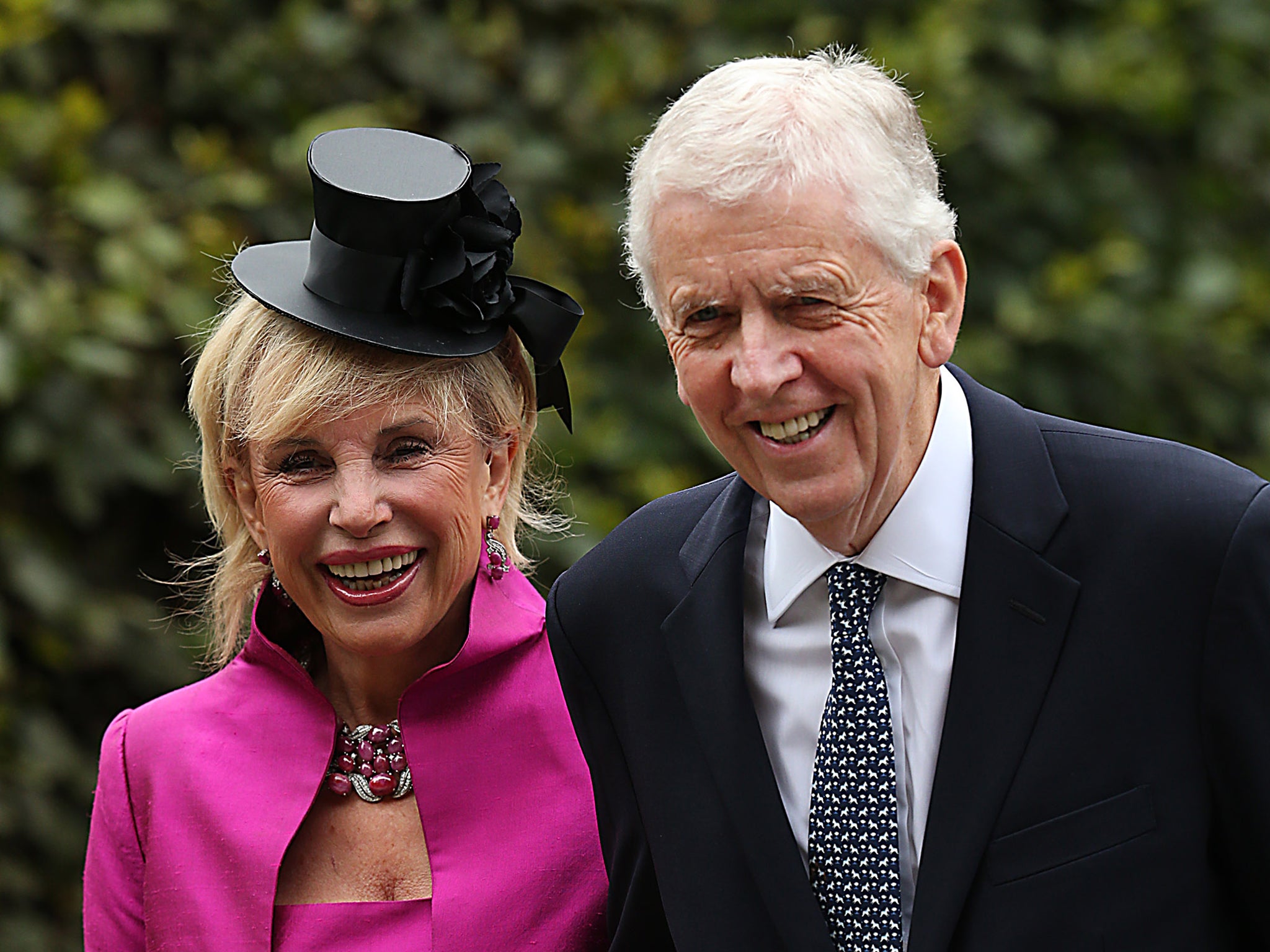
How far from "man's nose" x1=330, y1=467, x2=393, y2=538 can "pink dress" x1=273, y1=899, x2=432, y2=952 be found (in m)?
0.59

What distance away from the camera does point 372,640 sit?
8.59 ft

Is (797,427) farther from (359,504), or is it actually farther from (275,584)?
(275,584)

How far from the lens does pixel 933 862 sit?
2.00 m

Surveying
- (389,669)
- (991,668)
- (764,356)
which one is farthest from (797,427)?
(389,669)

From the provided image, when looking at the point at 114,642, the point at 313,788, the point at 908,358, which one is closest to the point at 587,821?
the point at 313,788

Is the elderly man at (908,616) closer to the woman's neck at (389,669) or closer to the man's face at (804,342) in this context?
the man's face at (804,342)

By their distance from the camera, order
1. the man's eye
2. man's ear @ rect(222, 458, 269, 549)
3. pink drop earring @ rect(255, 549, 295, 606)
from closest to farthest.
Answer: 1. the man's eye
2. man's ear @ rect(222, 458, 269, 549)
3. pink drop earring @ rect(255, 549, 295, 606)

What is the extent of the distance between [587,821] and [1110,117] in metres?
3.50

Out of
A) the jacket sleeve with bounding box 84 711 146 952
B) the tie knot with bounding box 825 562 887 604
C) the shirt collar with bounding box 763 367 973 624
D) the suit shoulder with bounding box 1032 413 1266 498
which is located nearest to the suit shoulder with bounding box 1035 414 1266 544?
the suit shoulder with bounding box 1032 413 1266 498

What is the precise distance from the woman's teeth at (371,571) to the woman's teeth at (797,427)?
79 cm

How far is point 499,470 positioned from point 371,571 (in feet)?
0.96

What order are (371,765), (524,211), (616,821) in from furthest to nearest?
(524,211), (371,765), (616,821)

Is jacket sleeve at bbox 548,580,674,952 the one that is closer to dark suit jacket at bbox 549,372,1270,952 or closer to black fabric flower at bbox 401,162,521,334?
dark suit jacket at bbox 549,372,1270,952

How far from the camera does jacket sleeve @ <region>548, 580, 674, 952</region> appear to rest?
2.38 m
